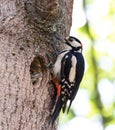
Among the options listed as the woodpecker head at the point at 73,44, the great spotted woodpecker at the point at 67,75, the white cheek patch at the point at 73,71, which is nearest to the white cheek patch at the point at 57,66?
the great spotted woodpecker at the point at 67,75

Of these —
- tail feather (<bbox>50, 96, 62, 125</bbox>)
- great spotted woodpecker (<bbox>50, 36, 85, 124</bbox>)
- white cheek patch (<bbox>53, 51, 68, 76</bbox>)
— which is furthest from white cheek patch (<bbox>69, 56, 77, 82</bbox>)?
tail feather (<bbox>50, 96, 62, 125</bbox>)

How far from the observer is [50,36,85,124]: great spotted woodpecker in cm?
329

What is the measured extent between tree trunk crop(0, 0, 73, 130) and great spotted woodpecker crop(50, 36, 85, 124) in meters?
0.06

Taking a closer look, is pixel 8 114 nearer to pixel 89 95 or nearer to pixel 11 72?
pixel 11 72

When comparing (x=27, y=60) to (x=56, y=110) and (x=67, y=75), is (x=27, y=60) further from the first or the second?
(x=67, y=75)

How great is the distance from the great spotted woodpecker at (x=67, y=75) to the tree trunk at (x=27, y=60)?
65 millimetres

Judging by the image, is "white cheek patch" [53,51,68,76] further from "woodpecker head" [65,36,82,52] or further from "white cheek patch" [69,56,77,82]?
"woodpecker head" [65,36,82,52]

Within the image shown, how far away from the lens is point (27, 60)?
3082 mm

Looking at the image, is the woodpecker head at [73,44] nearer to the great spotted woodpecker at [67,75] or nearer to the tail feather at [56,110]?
the great spotted woodpecker at [67,75]

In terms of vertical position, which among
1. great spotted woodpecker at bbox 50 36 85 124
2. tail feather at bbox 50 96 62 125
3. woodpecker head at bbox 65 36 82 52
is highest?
woodpecker head at bbox 65 36 82 52

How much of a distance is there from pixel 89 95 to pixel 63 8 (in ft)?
8.75

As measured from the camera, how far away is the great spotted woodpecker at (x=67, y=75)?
3.29 m

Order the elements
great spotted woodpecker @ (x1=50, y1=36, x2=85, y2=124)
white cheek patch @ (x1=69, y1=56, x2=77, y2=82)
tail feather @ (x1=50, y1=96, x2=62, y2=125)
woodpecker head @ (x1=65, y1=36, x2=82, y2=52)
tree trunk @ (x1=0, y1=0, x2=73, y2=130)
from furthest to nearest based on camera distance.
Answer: woodpecker head @ (x1=65, y1=36, x2=82, y2=52) → white cheek patch @ (x1=69, y1=56, x2=77, y2=82) → great spotted woodpecker @ (x1=50, y1=36, x2=85, y2=124) → tail feather @ (x1=50, y1=96, x2=62, y2=125) → tree trunk @ (x1=0, y1=0, x2=73, y2=130)

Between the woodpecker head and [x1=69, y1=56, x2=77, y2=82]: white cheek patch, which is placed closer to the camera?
[x1=69, y1=56, x2=77, y2=82]: white cheek patch
